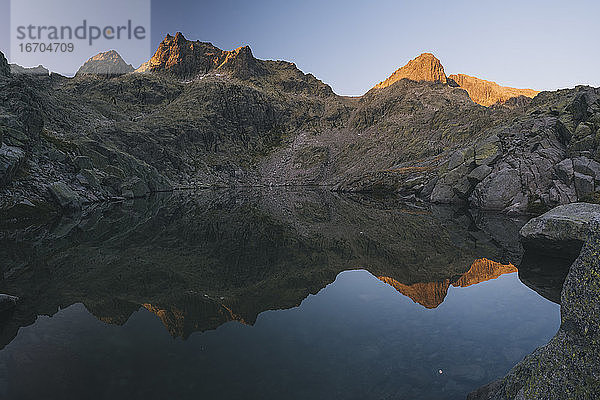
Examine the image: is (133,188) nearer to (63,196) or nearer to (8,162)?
(63,196)

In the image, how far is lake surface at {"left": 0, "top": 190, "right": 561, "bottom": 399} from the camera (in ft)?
23.8

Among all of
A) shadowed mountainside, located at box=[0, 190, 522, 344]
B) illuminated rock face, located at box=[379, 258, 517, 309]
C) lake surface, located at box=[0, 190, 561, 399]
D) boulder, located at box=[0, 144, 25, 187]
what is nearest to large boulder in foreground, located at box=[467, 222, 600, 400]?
lake surface, located at box=[0, 190, 561, 399]

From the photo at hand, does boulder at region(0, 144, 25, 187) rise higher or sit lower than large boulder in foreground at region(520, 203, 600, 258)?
higher

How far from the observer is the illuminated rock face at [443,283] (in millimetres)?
12881

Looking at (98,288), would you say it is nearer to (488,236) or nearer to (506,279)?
(506,279)

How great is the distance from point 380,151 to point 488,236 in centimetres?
10050

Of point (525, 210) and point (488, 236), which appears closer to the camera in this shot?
point (488, 236)

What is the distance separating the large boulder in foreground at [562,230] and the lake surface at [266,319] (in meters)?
1.91

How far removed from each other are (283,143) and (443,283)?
545ft

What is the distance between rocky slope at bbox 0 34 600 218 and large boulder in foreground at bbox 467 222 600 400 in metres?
39.8

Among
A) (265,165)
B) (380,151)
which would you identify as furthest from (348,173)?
(265,165)

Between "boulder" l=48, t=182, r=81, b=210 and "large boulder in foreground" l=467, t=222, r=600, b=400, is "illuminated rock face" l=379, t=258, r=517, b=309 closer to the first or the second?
"large boulder in foreground" l=467, t=222, r=600, b=400

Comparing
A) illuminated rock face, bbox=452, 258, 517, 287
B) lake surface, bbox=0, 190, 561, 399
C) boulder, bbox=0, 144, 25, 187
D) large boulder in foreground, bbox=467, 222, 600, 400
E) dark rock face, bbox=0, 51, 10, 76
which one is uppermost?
dark rock face, bbox=0, 51, 10, 76

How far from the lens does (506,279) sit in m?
15.2
